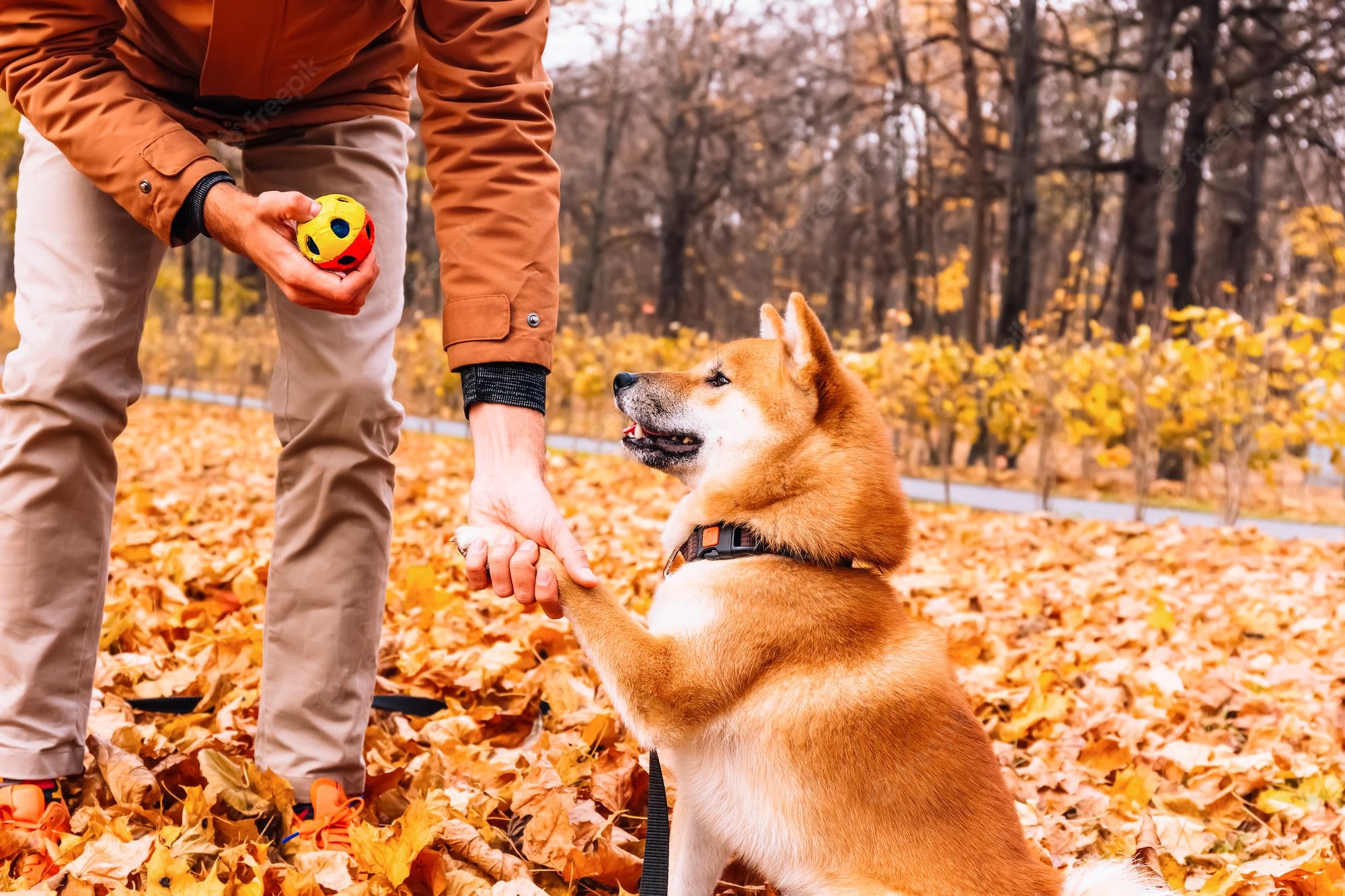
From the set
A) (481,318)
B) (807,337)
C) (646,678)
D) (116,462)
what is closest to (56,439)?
(116,462)

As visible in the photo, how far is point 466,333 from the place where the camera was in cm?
220

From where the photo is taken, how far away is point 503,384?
2182 mm

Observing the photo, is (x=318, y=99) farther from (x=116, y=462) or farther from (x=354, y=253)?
(x=116, y=462)

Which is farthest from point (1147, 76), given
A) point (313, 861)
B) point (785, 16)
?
point (313, 861)

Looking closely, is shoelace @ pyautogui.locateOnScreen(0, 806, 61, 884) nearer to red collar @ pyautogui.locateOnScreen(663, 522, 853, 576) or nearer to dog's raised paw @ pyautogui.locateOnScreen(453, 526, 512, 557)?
dog's raised paw @ pyautogui.locateOnScreen(453, 526, 512, 557)

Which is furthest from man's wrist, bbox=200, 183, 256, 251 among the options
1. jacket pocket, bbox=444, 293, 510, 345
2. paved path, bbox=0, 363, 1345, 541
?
paved path, bbox=0, 363, 1345, 541

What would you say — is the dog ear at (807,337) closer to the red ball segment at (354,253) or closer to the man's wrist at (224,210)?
the red ball segment at (354,253)

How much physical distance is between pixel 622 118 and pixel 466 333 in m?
25.1

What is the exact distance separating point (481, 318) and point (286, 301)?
0.47 m

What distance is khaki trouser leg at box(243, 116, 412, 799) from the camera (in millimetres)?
2344

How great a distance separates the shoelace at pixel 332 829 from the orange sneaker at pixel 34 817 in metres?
0.43

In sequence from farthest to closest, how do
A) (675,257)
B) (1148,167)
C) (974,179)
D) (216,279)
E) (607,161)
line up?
1. (216,279)
2. (607,161)
3. (675,257)
4. (974,179)
5. (1148,167)

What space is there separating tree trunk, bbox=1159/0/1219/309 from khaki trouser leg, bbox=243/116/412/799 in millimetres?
14230

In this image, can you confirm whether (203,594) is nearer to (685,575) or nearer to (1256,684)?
(685,575)
